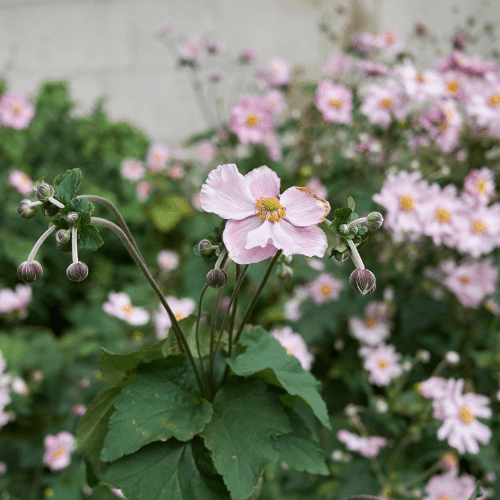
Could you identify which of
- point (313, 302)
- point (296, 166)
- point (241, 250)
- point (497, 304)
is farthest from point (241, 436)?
point (296, 166)

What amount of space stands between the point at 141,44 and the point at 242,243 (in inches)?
87.1

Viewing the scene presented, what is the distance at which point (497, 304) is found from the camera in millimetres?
964

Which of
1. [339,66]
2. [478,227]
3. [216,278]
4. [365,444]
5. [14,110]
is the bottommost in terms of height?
[365,444]

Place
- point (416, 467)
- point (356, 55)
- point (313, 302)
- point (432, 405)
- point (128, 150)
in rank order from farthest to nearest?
point (128, 150)
point (356, 55)
point (313, 302)
point (416, 467)
point (432, 405)

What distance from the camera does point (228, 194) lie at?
0.34 meters

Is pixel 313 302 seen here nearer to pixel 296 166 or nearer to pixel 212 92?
pixel 296 166

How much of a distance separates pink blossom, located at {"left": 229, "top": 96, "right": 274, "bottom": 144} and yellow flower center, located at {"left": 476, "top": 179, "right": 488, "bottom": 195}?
0.50 m

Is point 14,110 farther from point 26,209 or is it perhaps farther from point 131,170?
point 26,209

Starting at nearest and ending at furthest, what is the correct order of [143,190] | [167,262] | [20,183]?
[20,183] → [167,262] → [143,190]

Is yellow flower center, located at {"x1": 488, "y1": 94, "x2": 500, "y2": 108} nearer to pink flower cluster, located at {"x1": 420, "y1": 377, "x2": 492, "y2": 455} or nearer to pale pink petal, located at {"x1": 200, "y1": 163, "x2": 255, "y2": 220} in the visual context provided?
pink flower cluster, located at {"x1": 420, "y1": 377, "x2": 492, "y2": 455}

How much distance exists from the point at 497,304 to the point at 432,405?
12.0 inches

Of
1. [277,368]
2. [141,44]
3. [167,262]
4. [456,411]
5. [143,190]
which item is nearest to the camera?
[277,368]

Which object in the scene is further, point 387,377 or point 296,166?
point 296,166

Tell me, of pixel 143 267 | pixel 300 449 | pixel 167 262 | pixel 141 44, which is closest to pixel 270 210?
pixel 143 267
